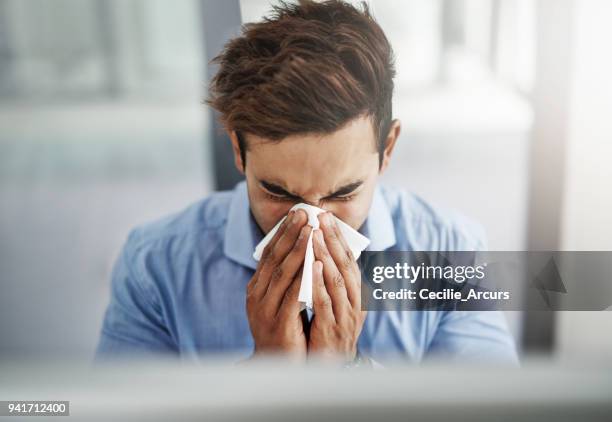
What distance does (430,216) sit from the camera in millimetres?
1538

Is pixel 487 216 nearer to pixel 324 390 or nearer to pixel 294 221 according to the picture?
pixel 294 221

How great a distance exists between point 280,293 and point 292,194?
0.92 ft

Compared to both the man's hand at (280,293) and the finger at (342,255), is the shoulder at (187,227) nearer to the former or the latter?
the man's hand at (280,293)

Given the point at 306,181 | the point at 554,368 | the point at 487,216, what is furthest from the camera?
the point at 554,368

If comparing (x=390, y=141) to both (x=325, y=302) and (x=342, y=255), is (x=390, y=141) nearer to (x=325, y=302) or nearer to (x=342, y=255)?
(x=342, y=255)

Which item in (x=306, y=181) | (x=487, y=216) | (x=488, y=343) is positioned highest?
(x=306, y=181)

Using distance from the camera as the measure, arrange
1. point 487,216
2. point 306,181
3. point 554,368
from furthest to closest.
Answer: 1. point 554,368
2. point 487,216
3. point 306,181

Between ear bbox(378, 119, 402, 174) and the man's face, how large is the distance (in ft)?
0.08

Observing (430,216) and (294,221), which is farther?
(430,216)

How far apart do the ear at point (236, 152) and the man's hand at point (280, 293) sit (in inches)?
8.0

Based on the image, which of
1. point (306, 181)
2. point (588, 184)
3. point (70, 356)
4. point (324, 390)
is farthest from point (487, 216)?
point (70, 356)

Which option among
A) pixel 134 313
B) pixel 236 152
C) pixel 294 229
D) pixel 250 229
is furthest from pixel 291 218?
pixel 134 313

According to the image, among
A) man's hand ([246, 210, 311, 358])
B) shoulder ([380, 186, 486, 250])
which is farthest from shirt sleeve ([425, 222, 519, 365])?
man's hand ([246, 210, 311, 358])

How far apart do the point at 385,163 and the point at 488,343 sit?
631mm
